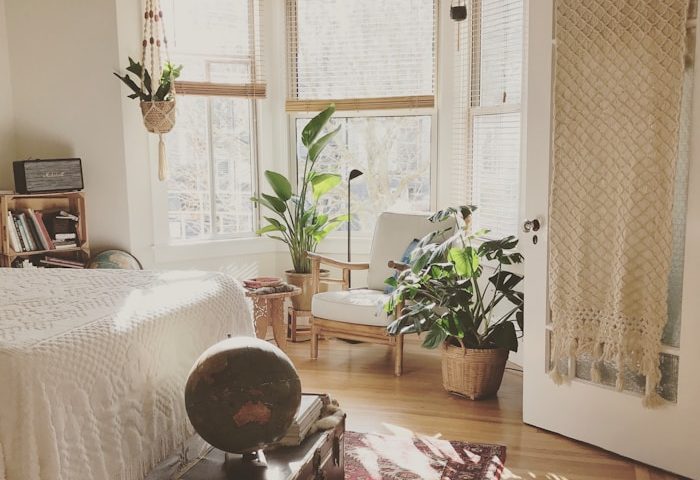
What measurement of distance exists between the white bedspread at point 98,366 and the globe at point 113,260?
1.73m

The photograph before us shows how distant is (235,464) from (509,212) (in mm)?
2643

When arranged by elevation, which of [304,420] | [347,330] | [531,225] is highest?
[531,225]

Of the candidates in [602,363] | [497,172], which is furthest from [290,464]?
[497,172]

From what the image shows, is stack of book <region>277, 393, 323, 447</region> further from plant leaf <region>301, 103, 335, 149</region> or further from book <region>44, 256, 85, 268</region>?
plant leaf <region>301, 103, 335, 149</region>

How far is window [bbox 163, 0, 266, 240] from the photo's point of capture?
4840 millimetres

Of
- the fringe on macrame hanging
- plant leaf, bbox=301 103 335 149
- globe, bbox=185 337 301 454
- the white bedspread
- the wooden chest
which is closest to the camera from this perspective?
the white bedspread

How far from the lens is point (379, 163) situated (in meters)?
5.04

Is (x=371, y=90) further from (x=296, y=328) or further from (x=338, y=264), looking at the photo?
(x=296, y=328)

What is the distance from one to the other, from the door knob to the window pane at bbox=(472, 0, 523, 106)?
1046 mm

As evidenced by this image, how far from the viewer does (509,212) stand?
13.8 feet

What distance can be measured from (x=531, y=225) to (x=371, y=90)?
2.06 meters

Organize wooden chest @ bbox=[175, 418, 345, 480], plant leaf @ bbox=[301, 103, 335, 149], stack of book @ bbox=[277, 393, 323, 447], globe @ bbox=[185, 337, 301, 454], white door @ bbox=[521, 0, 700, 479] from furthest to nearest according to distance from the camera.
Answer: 1. plant leaf @ bbox=[301, 103, 335, 149]
2. white door @ bbox=[521, 0, 700, 479]
3. stack of book @ bbox=[277, 393, 323, 447]
4. wooden chest @ bbox=[175, 418, 345, 480]
5. globe @ bbox=[185, 337, 301, 454]

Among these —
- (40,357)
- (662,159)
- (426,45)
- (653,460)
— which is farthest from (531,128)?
(40,357)

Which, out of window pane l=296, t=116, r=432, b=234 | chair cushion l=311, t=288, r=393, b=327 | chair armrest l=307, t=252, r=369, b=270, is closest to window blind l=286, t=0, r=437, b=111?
window pane l=296, t=116, r=432, b=234
